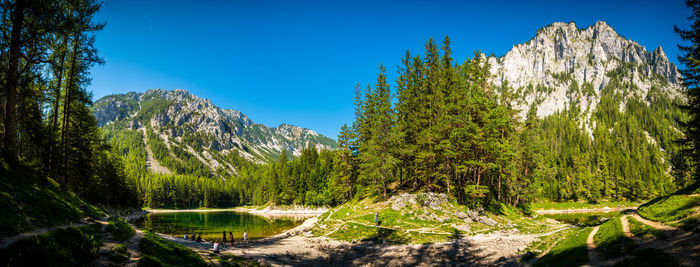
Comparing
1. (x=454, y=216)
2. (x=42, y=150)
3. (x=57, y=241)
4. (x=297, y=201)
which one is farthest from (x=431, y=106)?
(x=297, y=201)

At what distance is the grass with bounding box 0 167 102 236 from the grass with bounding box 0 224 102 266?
123 cm

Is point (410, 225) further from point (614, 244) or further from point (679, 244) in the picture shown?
point (679, 244)

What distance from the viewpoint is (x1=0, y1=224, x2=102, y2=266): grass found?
7.77 metres

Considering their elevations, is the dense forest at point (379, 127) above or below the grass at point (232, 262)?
above

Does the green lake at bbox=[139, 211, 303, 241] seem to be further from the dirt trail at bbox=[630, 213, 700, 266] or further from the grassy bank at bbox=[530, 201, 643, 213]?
the grassy bank at bbox=[530, 201, 643, 213]

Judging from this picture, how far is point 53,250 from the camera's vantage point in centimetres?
888

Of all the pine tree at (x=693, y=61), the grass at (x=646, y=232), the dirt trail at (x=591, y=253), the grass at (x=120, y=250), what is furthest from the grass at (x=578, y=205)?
the grass at (x=120, y=250)

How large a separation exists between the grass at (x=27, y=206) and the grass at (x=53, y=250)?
4.03ft

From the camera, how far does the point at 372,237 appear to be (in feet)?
101

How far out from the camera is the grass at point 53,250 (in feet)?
25.5

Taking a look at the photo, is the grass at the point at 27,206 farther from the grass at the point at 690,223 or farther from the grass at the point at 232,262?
the grass at the point at 690,223

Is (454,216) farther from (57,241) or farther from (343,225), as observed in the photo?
(57,241)

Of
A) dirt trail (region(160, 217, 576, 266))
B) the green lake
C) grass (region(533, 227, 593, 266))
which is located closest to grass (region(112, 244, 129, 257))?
dirt trail (region(160, 217, 576, 266))

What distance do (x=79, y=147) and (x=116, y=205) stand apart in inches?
1770
